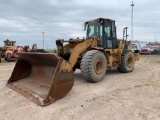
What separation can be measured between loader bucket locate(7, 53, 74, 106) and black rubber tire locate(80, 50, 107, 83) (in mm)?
995

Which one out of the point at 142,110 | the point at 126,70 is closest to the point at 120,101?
the point at 142,110

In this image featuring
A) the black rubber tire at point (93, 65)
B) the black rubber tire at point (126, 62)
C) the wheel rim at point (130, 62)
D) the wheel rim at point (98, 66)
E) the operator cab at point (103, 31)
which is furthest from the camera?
the wheel rim at point (130, 62)

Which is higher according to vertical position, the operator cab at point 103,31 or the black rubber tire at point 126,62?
the operator cab at point 103,31

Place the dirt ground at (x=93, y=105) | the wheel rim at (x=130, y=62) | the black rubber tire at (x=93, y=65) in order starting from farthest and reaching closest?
the wheel rim at (x=130, y=62), the black rubber tire at (x=93, y=65), the dirt ground at (x=93, y=105)

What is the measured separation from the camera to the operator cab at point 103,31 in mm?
8422

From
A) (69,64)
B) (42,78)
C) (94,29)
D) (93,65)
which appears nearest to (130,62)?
(94,29)

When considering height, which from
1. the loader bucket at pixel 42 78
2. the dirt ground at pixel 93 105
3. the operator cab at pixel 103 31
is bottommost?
the dirt ground at pixel 93 105

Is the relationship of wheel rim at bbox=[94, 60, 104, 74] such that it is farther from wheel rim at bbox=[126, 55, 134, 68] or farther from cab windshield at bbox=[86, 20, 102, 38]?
wheel rim at bbox=[126, 55, 134, 68]

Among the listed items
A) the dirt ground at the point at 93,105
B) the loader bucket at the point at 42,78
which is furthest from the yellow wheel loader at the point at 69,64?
the dirt ground at the point at 93,105

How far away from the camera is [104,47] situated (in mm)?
8430

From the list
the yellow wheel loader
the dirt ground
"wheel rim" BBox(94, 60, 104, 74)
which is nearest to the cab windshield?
the yellow wheel loader

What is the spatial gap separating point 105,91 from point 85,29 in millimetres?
3553

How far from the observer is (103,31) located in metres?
8.43

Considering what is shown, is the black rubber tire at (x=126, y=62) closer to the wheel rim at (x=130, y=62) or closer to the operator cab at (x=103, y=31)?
the wheel rim at (x=130, y=62)
